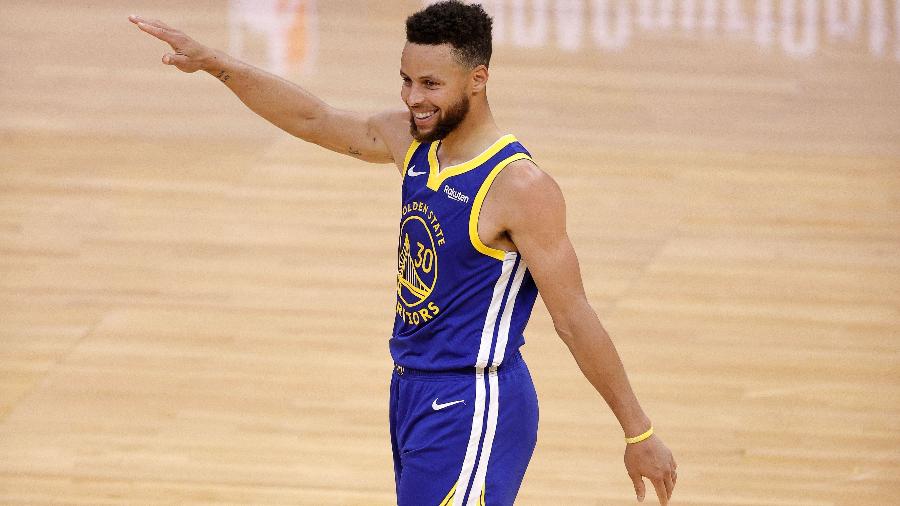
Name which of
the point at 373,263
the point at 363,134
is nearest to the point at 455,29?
the point at 363,134

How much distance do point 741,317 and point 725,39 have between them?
491 cm

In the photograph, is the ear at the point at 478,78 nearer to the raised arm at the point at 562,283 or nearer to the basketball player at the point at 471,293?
the basketball player at the point at 471,293

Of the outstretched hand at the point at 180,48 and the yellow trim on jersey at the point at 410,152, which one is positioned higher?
the outstretched hand at the point at 180,48

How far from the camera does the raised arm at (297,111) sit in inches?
136

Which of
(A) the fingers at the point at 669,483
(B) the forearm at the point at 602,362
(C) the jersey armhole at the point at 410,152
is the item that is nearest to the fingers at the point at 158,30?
(C) the jersey armhole at the point at 410,152

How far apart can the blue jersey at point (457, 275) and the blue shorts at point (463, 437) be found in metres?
0.05

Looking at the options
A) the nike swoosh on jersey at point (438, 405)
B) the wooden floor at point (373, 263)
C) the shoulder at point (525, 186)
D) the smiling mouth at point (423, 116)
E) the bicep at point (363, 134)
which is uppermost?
the smiling mouth at point (423, 116)

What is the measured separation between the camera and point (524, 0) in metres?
11.6

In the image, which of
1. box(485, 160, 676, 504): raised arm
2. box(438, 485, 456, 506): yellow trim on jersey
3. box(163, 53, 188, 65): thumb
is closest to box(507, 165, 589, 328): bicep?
box(485, 160, 676, 504): raised arm

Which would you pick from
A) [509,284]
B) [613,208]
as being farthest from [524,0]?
[509,284]

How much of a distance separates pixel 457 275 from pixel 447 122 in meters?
0.33

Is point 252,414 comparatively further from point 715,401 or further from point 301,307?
point 715,401

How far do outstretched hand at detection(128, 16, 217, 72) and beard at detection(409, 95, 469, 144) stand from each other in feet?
2.22

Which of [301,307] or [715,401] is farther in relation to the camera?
[301,307]
